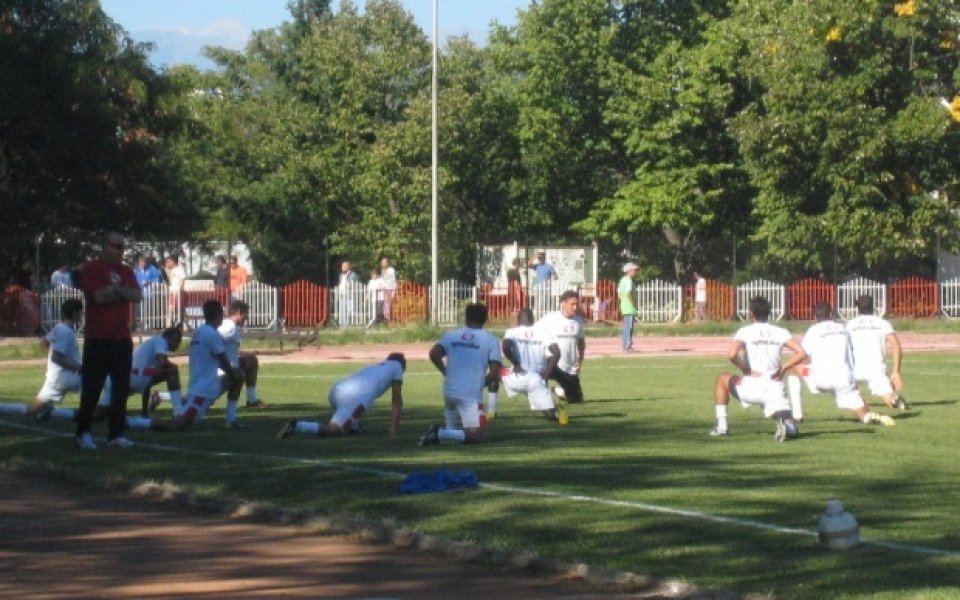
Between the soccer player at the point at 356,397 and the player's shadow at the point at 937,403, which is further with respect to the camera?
the player's shadow at the point at 937,403

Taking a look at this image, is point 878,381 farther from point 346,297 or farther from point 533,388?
point 346,297

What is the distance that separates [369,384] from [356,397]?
20 cm

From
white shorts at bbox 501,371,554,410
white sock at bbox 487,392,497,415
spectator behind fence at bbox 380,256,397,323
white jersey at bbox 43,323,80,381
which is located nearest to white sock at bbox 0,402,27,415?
white jersey at bbox 43,323,80,381

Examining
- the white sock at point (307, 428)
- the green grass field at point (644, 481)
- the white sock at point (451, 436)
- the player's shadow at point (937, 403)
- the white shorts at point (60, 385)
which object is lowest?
the player's shadow at point (937, 403)

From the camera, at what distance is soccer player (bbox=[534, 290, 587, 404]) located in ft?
69.8

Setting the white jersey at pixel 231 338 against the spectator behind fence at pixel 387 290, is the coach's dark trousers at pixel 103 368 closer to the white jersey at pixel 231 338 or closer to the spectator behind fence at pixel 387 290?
the white jersey at pixel 231 338

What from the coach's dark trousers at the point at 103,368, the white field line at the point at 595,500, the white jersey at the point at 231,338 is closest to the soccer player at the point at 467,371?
the white field line at the point at 595,500

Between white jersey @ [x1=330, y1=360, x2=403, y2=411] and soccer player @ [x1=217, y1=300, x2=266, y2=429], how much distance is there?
6.07ft

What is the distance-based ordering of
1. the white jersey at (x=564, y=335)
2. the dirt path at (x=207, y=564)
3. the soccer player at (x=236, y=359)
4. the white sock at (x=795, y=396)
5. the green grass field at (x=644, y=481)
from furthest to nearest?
1. the white jersey at (x=564, y=335)
2. the soccer player at (x=236, y=359)
3. the white sock at (x=795, y=396)
4. the green grass field at (x=644, y=481)
5. the dirt path at (x=207, y=564)

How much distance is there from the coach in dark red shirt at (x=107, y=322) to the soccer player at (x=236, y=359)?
2.90 m

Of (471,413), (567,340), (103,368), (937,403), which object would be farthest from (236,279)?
(103,368)

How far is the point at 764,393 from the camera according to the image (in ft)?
55.3

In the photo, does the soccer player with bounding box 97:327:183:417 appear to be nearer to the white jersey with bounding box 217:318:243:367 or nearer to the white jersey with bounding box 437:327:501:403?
the white jersey with bounding box 217:318:243:367

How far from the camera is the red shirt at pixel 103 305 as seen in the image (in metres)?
15.4
